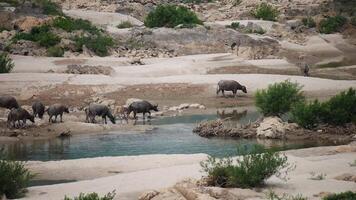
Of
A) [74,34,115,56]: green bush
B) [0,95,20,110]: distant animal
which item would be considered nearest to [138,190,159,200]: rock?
[0,95,20,110]: distant animal

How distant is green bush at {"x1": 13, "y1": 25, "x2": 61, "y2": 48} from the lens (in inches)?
2053

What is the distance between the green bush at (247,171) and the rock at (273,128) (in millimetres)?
10527

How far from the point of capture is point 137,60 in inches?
1996

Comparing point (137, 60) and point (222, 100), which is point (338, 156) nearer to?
point (222, 100)

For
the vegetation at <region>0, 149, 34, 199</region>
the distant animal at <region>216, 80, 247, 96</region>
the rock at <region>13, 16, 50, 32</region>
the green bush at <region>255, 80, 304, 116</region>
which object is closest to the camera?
the vegetation at <region>0, 149, 34, 199</region>

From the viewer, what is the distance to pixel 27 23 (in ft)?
189

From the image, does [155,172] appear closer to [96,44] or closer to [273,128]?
[273,128]

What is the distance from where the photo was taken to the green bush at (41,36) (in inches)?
2053

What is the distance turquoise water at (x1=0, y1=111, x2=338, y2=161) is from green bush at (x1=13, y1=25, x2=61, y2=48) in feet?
74.2

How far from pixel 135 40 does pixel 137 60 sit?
845cm

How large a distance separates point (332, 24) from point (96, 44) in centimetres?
2686

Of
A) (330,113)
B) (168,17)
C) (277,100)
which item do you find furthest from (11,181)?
(168,17)

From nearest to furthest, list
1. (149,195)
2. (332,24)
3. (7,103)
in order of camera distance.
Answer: (149,195) → (7,103) → (332,24)

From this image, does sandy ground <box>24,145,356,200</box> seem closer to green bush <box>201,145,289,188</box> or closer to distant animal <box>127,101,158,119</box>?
green bush <box>201,145,289,188</box>
